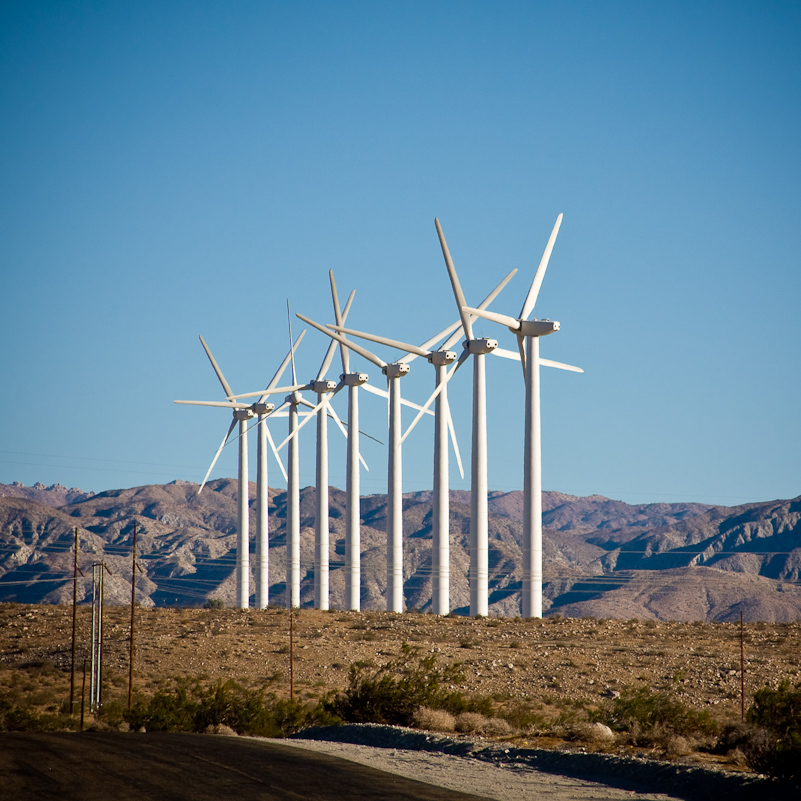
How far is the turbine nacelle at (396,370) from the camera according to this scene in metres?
91.3

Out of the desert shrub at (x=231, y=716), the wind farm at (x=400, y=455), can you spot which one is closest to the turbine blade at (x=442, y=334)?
the wind farm at (x=400, y=455)

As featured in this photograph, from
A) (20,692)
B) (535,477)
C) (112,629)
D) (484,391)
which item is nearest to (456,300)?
(484,391)

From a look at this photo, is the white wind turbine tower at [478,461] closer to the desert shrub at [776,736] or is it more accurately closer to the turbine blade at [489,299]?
the turbine blade at [489,299]

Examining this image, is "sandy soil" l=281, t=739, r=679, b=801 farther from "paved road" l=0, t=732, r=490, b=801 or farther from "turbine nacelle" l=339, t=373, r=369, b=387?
"turbine nacelle" l=339, t=373, r=369, b=387

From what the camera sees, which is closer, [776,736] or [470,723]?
[776,736]

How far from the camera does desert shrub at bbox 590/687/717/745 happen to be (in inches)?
1092

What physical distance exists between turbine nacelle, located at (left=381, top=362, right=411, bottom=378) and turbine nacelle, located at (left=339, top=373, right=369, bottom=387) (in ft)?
18.5

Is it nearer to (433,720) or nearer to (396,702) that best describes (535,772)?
(433,720)

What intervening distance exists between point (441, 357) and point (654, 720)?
2305 inches

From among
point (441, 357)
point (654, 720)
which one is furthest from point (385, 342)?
point (654, 720)

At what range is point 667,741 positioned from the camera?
86.9ft

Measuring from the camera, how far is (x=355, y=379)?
97688mm

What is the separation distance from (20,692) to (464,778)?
32.0 m

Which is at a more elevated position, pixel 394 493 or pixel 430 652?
pixel 394 493
